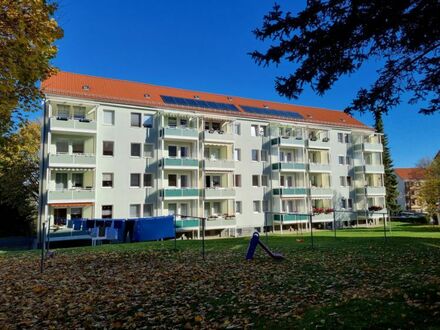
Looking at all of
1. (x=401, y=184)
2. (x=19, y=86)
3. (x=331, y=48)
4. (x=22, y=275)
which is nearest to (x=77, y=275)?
(x=22, y=275)

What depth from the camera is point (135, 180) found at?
3425 cm

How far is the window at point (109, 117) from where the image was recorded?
33.8m

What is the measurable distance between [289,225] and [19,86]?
3509 centimetres

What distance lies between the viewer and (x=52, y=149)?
31094 mm

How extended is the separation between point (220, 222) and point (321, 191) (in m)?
15.1

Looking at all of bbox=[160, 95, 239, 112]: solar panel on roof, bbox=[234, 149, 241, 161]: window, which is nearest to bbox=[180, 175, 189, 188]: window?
bbox=[234, 149, 241, 161]: window

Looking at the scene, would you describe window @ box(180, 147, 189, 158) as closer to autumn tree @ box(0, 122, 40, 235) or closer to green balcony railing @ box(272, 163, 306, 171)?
green balcony railing @ box(272, 163, 306, 171)

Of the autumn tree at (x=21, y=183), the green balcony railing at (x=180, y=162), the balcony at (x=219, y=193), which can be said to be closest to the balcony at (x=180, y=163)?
the green balcony railing at (x=180, y=162)

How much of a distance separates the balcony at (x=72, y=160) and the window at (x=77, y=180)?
1902 mm

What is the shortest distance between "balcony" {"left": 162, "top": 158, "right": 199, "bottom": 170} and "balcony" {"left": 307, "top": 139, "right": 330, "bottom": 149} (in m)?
16.0

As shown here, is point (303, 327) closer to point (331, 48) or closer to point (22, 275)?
point (331, 48)

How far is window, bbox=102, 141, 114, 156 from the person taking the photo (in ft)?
109

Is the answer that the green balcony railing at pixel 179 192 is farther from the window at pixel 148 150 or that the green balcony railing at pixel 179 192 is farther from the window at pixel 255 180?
the window at pixel 255 180

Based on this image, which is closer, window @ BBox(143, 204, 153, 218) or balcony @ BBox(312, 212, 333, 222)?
window @ BBox(143, 204, 153, 218)
